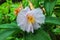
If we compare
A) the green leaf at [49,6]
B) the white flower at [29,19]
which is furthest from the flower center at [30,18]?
the green leaf at [49,6]

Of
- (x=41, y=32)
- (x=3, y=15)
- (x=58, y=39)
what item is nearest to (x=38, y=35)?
(x=41, y=32)

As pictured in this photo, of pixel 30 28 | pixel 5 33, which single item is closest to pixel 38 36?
pixel 30 28

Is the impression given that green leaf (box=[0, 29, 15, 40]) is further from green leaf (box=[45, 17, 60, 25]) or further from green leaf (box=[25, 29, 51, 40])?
green leaf (box=[45, 17, 60, 25])

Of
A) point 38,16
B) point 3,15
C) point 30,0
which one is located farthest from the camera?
point 3,15

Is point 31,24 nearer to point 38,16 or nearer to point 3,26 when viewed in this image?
point 38,16

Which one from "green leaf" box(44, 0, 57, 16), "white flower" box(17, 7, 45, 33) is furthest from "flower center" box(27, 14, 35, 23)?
"green leaf" box(44, 0, 57, 16)

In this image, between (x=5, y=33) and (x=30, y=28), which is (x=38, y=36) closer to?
(x=30, y=28)

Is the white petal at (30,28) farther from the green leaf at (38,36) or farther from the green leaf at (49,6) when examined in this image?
the green leaf at (49,6)

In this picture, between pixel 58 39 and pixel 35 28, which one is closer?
pixel 35 28
